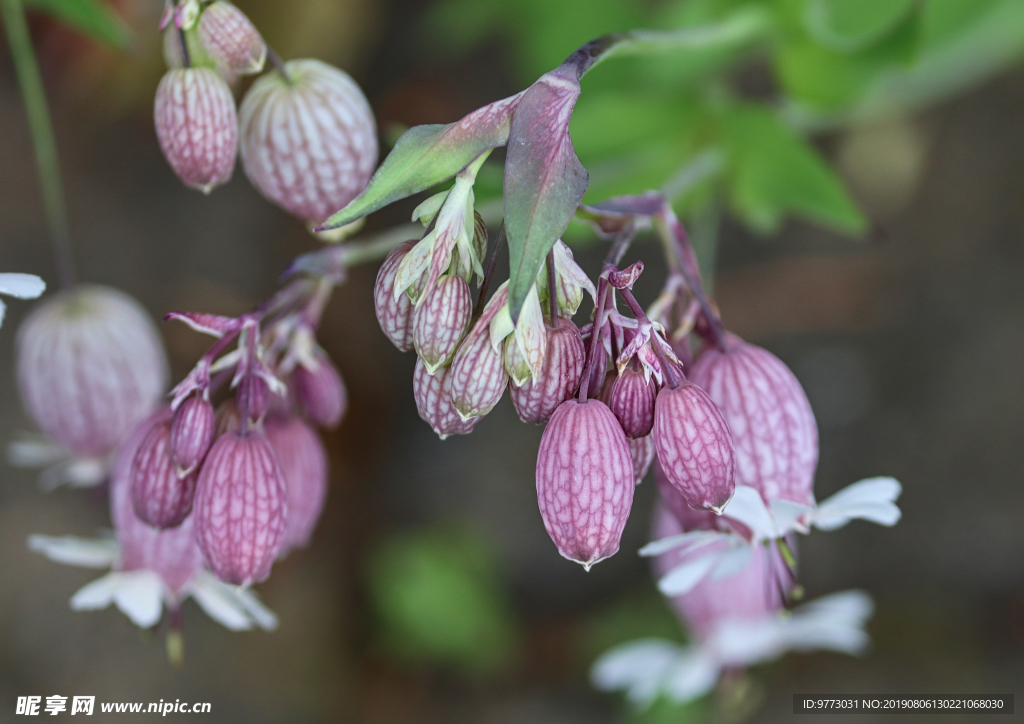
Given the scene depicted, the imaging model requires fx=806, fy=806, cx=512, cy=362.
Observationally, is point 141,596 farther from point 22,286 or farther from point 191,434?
point 22,286

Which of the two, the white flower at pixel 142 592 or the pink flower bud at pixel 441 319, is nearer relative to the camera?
the pink flower bud at pixel 441 319

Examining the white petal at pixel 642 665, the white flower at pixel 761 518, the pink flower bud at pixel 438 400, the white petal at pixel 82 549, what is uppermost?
the pink flower bud at pixel 438 400

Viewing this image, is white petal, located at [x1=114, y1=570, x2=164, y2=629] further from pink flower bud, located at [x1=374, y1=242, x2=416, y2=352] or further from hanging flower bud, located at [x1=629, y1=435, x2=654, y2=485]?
hanging flower bud, located at [x1=629, y1=435, x2=654, y2=485]

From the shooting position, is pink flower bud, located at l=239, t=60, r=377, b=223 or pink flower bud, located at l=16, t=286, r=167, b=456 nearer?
pink flower bud, located at l=239, t=60, r=377, b=223

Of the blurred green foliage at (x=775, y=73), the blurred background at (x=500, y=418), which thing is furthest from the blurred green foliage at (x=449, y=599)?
the blurred green foliage at (x=775, y=73)

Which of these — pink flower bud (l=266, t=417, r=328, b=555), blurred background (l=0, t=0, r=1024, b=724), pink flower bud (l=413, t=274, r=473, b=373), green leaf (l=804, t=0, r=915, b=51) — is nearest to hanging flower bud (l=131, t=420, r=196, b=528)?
pink flower bud (l=266, t=417, r=328, b=555)

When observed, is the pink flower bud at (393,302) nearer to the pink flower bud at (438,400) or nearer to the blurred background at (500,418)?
the pink flower bud at (438,400)

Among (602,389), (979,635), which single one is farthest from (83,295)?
(979,635)

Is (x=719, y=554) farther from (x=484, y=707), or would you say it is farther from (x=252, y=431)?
(x=484, y=707)
